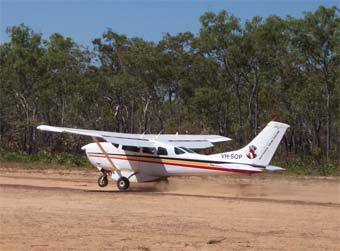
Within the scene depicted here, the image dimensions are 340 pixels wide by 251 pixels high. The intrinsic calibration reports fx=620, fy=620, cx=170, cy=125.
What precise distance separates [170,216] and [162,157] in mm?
8092

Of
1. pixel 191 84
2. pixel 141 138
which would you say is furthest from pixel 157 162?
pixel 191 84

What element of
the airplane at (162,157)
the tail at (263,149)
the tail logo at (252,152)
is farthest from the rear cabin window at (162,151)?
the tail logo at (252,152)

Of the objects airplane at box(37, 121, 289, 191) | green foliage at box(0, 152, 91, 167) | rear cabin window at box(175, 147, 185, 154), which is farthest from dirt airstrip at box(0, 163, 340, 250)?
green foliage at box(0, 152, 91, 167)

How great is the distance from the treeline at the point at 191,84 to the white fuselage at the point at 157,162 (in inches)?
771

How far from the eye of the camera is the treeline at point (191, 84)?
41594mm

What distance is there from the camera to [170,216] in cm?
1431

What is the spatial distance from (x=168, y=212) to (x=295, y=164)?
22.6 meters

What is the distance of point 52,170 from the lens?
106ft

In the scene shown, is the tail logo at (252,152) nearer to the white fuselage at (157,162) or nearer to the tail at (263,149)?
the tail at (263,149)

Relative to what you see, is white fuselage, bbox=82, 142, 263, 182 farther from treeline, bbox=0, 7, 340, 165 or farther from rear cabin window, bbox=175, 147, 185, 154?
treeline, bbox=0, 7, 340, 165

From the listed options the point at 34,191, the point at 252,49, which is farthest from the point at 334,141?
the point at 34,191

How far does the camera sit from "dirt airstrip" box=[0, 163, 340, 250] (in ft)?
34.2

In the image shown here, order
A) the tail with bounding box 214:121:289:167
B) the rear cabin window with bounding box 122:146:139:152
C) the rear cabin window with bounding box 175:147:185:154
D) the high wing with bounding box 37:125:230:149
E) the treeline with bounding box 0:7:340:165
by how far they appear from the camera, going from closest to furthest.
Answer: the tail with bounding box 214:121:289:167 < the rear cabin window with bounding box 175:147:185:154 < the high wing with bounding box 37:125:230:149 < the rear cabin window with bounding box 122:146:139:152 < the treeline with bounding box 0:7:340:165

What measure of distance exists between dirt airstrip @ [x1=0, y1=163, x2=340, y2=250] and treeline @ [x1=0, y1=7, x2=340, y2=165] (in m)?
18.3
